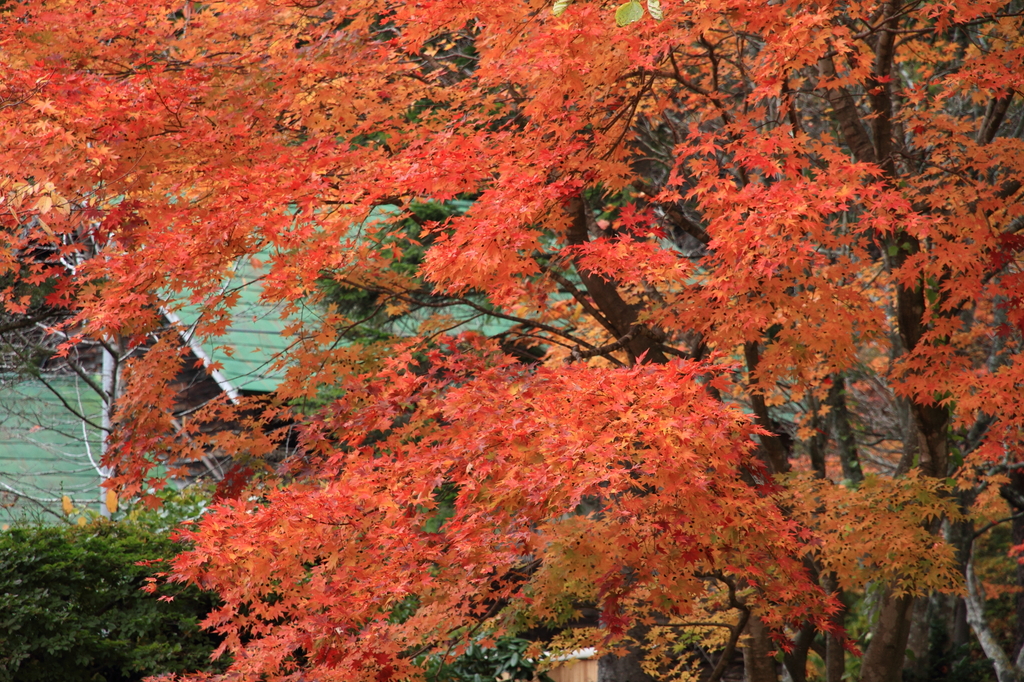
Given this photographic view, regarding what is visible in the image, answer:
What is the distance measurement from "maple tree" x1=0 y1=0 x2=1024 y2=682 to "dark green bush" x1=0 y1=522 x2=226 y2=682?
124 centimetres

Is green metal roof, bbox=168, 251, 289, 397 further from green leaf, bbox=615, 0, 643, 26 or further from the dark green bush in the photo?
green leaf, bbox=615, 0, 643, 26

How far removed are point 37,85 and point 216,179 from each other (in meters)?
1.17

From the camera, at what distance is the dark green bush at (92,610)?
21.5 feet

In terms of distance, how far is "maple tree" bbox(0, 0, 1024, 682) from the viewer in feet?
16.0

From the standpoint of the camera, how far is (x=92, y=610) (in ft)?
23.2

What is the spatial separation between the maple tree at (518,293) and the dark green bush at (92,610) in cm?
124

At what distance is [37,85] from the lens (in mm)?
5672

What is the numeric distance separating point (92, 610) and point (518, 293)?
13.4 feet

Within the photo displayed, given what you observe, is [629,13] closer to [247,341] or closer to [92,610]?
[92,610]

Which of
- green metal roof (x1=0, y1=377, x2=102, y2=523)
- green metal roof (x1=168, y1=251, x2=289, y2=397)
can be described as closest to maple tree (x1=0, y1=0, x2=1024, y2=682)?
green metal roof (x1=168, y1=251, x2=289, y2=397)

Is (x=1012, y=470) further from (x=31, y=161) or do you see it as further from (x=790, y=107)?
(x=31, y=161)

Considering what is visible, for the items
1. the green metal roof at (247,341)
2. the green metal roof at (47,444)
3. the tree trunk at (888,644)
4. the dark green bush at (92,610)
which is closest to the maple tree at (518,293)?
the tree trunk at (888,644)

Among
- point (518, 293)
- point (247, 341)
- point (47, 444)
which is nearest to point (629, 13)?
point (518, 293)

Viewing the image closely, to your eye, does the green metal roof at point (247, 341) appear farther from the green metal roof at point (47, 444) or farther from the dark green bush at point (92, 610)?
the dark green bush at point (92, 610)
